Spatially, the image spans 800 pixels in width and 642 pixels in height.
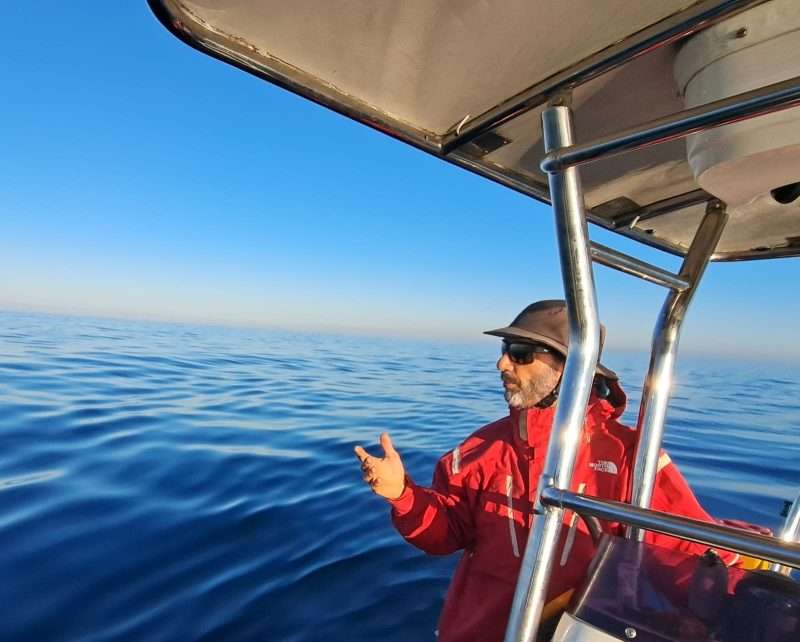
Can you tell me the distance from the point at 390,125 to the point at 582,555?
1318 mm

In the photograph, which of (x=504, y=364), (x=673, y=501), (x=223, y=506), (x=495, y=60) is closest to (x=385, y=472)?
(x=504, y=364)

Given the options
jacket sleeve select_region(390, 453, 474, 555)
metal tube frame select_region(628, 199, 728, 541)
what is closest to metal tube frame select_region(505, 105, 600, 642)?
metal tube frame select_region(628, 199, 728, 541)

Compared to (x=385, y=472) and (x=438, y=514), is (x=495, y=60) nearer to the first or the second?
(x=385, y=472)

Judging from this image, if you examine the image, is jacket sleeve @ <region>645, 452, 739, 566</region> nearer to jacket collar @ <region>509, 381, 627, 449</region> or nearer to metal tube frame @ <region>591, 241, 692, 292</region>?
jacket collar @ <region>509, 381, 627, 449</region>

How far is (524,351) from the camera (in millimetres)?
1692

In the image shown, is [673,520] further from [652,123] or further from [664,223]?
[664,223]

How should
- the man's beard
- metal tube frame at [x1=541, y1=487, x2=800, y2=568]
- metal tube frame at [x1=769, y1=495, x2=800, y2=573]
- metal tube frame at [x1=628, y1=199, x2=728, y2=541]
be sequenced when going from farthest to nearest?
the man's beard → metal tube frame at [x1=769, y1=495, x2=800, y2=573] → metal tube frame at [x1=628, y1=199, x2=728, y2=541] → metal tube frame at [x1=541, y1=487, x2=800, y2=568]

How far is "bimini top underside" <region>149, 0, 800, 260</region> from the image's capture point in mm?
732

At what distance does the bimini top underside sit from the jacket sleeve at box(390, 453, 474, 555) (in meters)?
1.06

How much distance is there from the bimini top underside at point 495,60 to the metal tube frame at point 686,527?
527 millimetres

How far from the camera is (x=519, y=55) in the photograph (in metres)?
0.87

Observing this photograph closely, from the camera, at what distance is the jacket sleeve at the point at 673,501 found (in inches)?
54.2

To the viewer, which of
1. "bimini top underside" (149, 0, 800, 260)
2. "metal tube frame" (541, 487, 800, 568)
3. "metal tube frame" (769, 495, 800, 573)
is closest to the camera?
"metal tube frame" (541, 487, 800, 568)

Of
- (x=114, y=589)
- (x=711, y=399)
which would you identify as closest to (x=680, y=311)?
(x=114, y=589)
